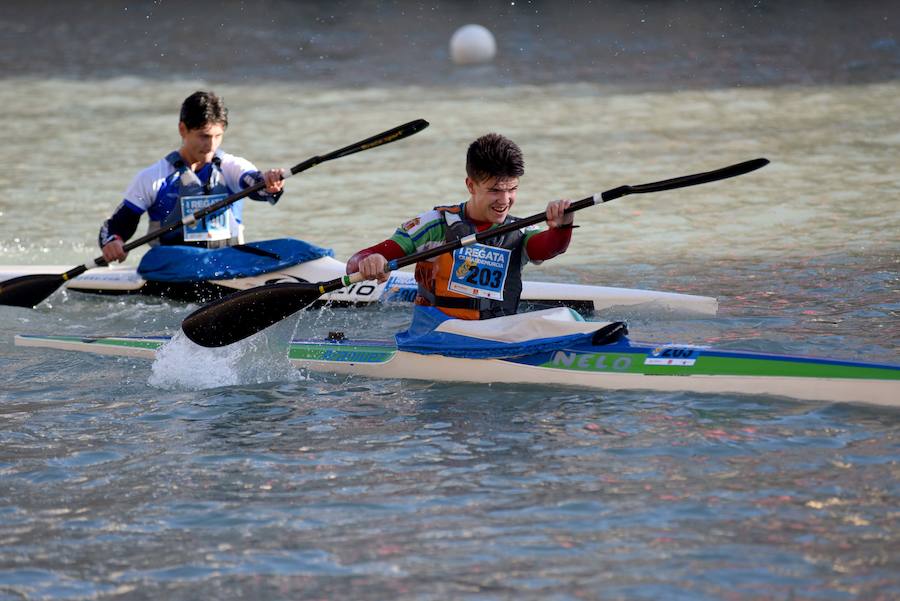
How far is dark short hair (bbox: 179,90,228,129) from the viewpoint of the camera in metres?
6.72

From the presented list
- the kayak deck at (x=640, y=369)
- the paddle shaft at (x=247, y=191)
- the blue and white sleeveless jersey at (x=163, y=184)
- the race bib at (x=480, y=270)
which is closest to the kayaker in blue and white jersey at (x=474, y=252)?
the race bib at (x=480, y=270)

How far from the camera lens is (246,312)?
18.4ft

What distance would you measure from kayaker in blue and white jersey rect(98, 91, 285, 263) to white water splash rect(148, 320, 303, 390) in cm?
119

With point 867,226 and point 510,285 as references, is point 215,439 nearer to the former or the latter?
point 510,285

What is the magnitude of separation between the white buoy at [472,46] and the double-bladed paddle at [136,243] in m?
9.24

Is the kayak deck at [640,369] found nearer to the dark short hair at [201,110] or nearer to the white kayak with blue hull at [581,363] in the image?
the white kayak with blue hull at [581,363]

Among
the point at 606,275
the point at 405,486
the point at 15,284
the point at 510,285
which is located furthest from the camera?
the point at 606,275

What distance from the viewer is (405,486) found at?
165 inches

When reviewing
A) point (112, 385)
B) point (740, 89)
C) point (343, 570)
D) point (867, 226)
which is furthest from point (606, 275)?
point (740, 89)

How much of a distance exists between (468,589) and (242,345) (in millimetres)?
2546

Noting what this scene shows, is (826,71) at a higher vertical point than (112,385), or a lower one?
higher

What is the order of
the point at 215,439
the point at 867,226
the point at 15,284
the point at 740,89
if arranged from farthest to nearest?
1. the point at 740,89
2. the point at 867,226
3. the point at 15,284
4. the point at 215,439

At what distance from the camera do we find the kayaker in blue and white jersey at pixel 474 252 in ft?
16.9

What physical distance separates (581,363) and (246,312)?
1.49m
